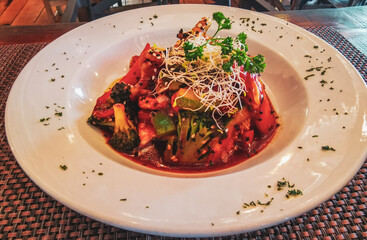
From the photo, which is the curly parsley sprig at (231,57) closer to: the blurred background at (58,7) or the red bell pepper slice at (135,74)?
the red bell pepper slice at (135,74)

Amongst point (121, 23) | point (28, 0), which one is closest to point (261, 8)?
point (121, 23)

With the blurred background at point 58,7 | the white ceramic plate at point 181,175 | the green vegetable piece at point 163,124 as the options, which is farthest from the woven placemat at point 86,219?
the blurred background at point 58,7

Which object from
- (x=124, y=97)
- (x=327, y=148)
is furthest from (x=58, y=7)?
(x=327, y=148)

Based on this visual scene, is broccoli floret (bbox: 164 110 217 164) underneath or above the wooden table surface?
underneath

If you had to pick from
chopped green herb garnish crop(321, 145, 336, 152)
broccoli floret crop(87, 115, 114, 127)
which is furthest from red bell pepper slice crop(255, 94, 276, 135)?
broccoli floret crop(87, 115, 114, 127)

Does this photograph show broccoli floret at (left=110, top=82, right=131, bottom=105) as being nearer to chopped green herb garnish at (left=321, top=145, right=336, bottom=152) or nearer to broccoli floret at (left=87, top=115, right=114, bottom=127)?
broccoli floret at (left=87, top=115, right=114, bottom=127)

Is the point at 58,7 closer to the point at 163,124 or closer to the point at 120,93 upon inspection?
the point at 120,93
